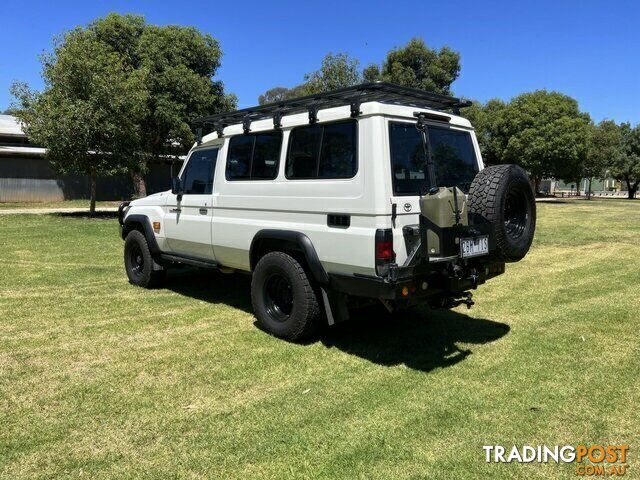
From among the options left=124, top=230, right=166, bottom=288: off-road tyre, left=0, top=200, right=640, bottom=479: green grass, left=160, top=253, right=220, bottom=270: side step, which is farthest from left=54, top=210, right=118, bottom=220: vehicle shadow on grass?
left=160, top=253, right=220, bottom=270: side step

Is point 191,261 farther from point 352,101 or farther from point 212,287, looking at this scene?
point 352,101

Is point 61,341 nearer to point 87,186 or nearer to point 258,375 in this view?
point 258,375

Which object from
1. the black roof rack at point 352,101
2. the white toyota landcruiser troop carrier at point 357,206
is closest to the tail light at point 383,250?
the white toyota landcruiser troop carrier at point 357,206

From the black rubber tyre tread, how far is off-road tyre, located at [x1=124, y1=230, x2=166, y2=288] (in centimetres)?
264

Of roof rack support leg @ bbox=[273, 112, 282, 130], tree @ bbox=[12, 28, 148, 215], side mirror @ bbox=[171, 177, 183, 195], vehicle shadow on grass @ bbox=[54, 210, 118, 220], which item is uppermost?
tree @ bbox=[12, 28, 148, 215]

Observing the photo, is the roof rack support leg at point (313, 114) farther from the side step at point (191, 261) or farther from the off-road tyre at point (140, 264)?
the off-road tyre at point (140, 264)

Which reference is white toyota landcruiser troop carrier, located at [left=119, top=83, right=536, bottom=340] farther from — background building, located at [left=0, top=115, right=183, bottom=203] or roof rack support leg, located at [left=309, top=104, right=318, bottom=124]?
background building, located at [left=0, top=115, right=183, bottom=203]

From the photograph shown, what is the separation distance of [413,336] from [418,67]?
2849 centimetres

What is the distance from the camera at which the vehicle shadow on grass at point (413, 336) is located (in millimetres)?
4801

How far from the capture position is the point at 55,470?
9.68 feet

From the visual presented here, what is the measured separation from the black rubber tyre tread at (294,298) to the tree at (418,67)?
26716 millimetres

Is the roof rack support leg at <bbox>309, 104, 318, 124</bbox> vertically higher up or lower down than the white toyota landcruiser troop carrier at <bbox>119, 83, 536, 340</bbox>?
higher up

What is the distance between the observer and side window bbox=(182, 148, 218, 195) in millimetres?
6166

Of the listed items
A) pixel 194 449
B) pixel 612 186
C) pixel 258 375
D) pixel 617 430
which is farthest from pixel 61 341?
pixel 612 186
